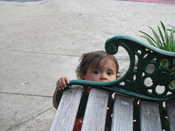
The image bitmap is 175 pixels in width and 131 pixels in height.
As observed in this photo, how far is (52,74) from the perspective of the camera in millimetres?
4531

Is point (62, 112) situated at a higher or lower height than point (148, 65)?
lower

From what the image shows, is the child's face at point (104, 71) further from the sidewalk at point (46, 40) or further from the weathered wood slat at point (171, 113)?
the sidewalk at point (46, 40)

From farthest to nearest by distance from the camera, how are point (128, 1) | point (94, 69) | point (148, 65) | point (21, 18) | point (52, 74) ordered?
point (128, 1) → point (21, 18) → point (52, 74) → point (94, 69) → point (148, 65)

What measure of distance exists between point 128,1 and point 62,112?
249 inches

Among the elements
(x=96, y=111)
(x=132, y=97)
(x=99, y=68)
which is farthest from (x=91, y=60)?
(x=96, y=111)

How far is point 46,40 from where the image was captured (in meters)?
5.64

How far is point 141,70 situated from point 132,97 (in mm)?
168

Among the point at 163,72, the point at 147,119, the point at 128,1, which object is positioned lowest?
the point at 128,1

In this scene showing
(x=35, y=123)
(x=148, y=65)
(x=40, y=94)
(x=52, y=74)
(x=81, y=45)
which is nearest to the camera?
(x=148, y=65)

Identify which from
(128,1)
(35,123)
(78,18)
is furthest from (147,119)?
(128,1)

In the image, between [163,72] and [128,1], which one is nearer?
[163,72]

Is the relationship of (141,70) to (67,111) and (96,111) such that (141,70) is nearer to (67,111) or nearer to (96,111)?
(96,111)

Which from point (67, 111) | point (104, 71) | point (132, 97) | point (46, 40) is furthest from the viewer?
point (46, 40)

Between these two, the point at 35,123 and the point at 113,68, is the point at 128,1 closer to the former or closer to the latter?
the point at 35,123
